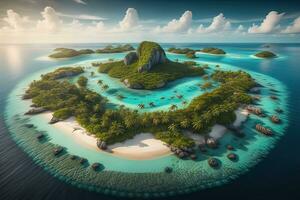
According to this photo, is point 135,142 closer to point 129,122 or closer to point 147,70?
point 129,122

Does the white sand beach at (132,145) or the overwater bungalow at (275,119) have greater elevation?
the overwater bungalow at (275,119)

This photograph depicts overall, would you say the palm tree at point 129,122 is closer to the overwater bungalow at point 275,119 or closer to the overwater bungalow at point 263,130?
the overwater bungalow at point 263,130

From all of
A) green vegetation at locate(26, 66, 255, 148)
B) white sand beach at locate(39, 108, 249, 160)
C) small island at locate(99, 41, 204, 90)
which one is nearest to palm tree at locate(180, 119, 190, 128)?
green vegetation at locate(26, 66, 255, 148)

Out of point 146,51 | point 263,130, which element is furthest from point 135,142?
point 146,51

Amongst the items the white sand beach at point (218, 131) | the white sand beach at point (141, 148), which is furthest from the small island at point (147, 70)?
the white sand beach at point (141, 148)

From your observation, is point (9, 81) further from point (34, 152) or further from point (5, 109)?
point (34, 152)

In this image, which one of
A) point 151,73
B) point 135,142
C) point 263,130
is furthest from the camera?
point 151,73

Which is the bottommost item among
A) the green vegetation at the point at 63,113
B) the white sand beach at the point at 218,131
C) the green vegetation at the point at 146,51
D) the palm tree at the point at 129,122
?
the white sand beach at the point at 218,131

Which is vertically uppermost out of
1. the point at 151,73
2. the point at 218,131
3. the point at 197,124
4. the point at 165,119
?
the point at 151,73

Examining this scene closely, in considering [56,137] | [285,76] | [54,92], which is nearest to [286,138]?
[56,137]
